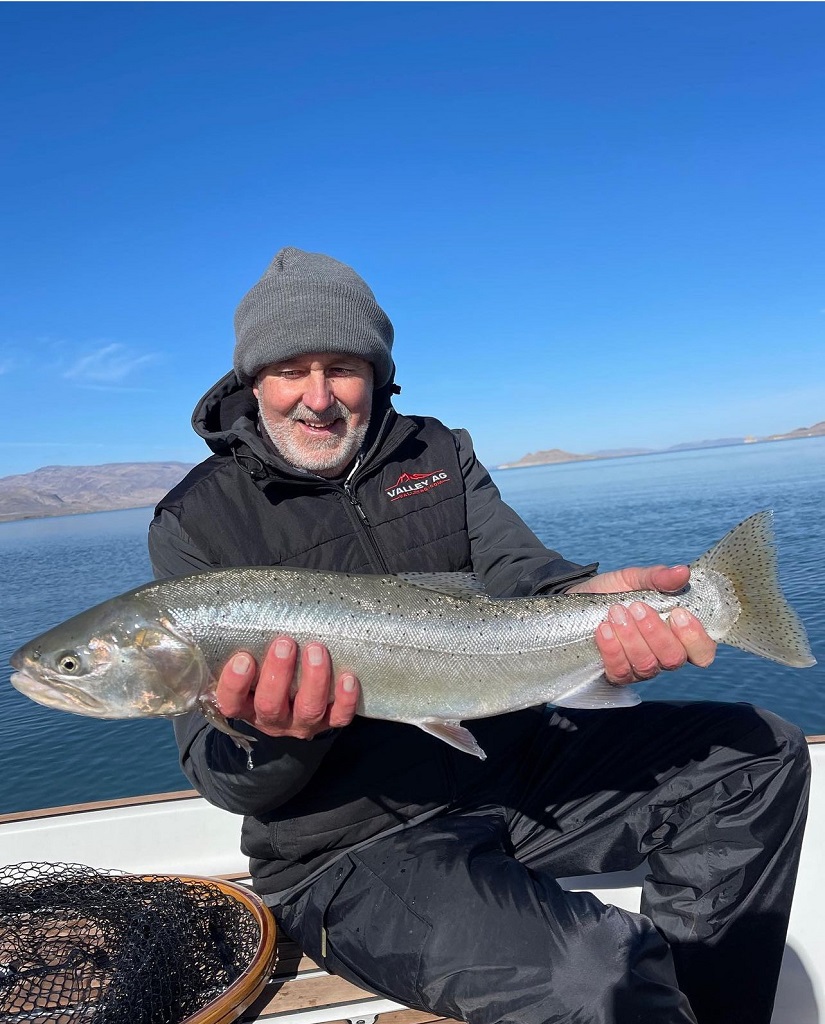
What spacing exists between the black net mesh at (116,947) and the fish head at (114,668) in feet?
4.46

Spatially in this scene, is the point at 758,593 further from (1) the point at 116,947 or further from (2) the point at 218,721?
(1) the point at 116,947

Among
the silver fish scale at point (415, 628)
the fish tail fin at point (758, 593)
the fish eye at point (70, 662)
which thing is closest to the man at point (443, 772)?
the silver fish scale at point (415, 628)

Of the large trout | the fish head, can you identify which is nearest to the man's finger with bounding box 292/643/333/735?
the large trout

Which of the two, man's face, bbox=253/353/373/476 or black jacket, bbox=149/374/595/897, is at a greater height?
man's face, bbox=253/353/373/476

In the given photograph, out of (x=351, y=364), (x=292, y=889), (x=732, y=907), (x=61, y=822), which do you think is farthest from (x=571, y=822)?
(x=61, y=822)

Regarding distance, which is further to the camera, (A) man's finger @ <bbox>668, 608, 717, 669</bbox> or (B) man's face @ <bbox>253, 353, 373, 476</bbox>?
(B) man's face @ <bbox>253, 353, 373, 476</bbox>

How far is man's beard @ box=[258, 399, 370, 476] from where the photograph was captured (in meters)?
4.47

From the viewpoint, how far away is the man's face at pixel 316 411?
4.45 m

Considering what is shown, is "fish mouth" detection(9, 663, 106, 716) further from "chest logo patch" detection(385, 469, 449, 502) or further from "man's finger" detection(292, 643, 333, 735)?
"chest logo patch" detection(385, 469, 449, 502)

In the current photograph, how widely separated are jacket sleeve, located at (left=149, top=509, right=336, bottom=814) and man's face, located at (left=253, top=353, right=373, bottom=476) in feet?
3.97

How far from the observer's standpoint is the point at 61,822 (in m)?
5.59

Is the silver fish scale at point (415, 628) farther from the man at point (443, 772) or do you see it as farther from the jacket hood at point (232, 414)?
the jacket hood at point (232, 414)

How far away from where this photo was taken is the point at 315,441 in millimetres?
4480

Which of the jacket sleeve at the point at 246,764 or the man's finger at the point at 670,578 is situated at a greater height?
the man's finger at the point at 670,578
